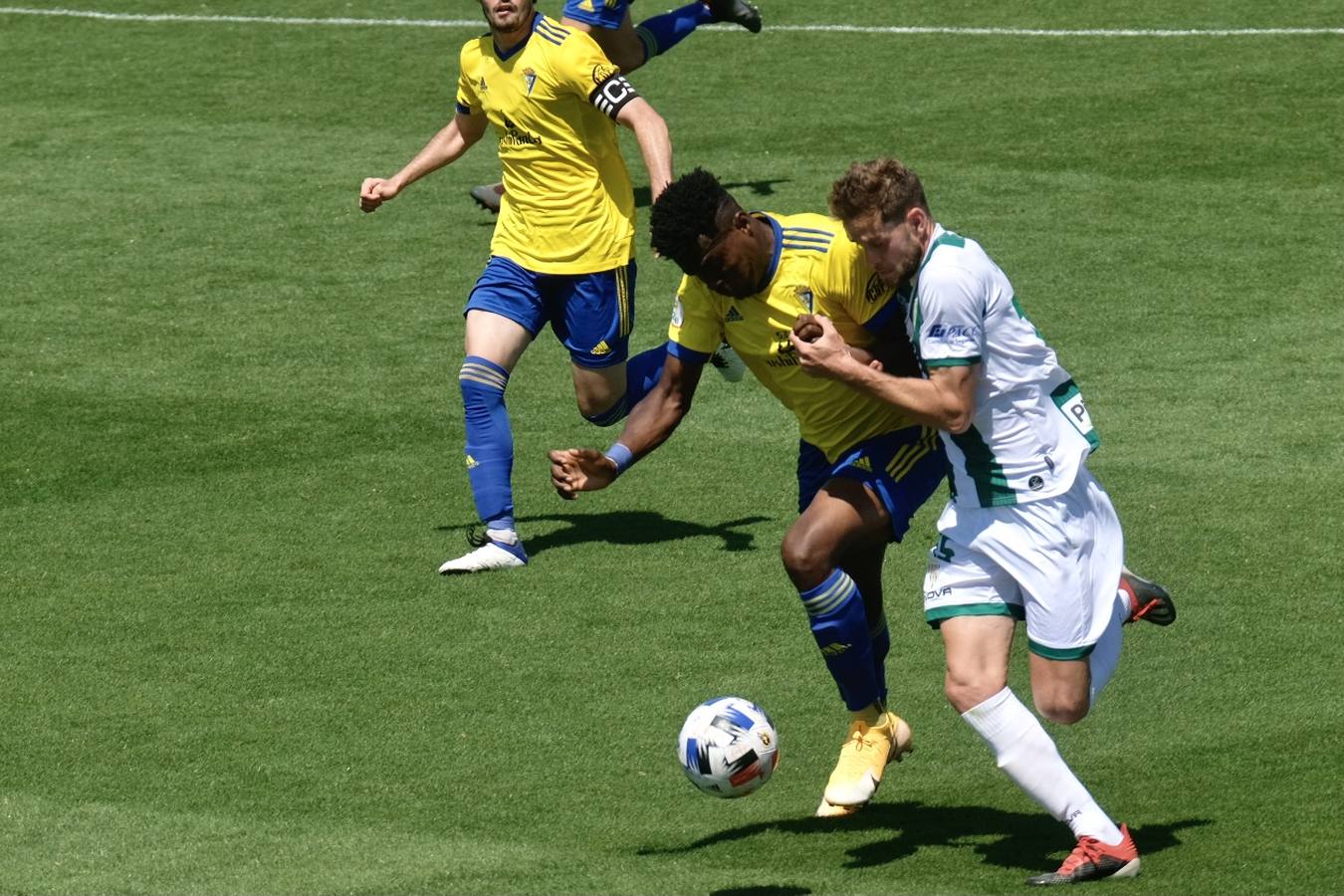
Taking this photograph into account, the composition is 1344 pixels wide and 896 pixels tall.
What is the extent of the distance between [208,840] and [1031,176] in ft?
35.3

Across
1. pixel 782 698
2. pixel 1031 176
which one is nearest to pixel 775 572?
pixel 782 698

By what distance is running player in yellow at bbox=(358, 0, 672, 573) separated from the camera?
963 cm

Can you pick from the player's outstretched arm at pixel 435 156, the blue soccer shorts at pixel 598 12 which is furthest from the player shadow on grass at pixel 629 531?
the blue soccer shorts at pixel 598 12

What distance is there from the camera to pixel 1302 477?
10.3 m

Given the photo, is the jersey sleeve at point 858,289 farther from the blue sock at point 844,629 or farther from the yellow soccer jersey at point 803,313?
the blue sock at point 844,629

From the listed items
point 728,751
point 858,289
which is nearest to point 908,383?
point 858,289

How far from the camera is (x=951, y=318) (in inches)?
235

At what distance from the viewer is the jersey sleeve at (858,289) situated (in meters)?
6.78

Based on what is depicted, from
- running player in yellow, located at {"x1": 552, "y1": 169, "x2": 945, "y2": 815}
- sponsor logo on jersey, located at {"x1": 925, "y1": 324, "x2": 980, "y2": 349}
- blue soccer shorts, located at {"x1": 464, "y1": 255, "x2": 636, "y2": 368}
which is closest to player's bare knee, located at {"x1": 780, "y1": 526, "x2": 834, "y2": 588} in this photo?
running player in yellow, located at {"x1": 552, "y1": 169, "x2": 945, "y2": 815}

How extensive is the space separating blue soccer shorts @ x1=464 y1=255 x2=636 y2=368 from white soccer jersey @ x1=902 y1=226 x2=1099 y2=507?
3.67 metres

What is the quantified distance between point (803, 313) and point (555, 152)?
334 cm

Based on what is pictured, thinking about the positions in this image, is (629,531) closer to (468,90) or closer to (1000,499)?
(468,90)

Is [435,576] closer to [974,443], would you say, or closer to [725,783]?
[725,783]

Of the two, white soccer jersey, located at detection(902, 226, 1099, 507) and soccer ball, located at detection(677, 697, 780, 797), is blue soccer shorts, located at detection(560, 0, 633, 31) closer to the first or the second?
white soccer jersey, located at detection(902, 226, 1099, 507)
